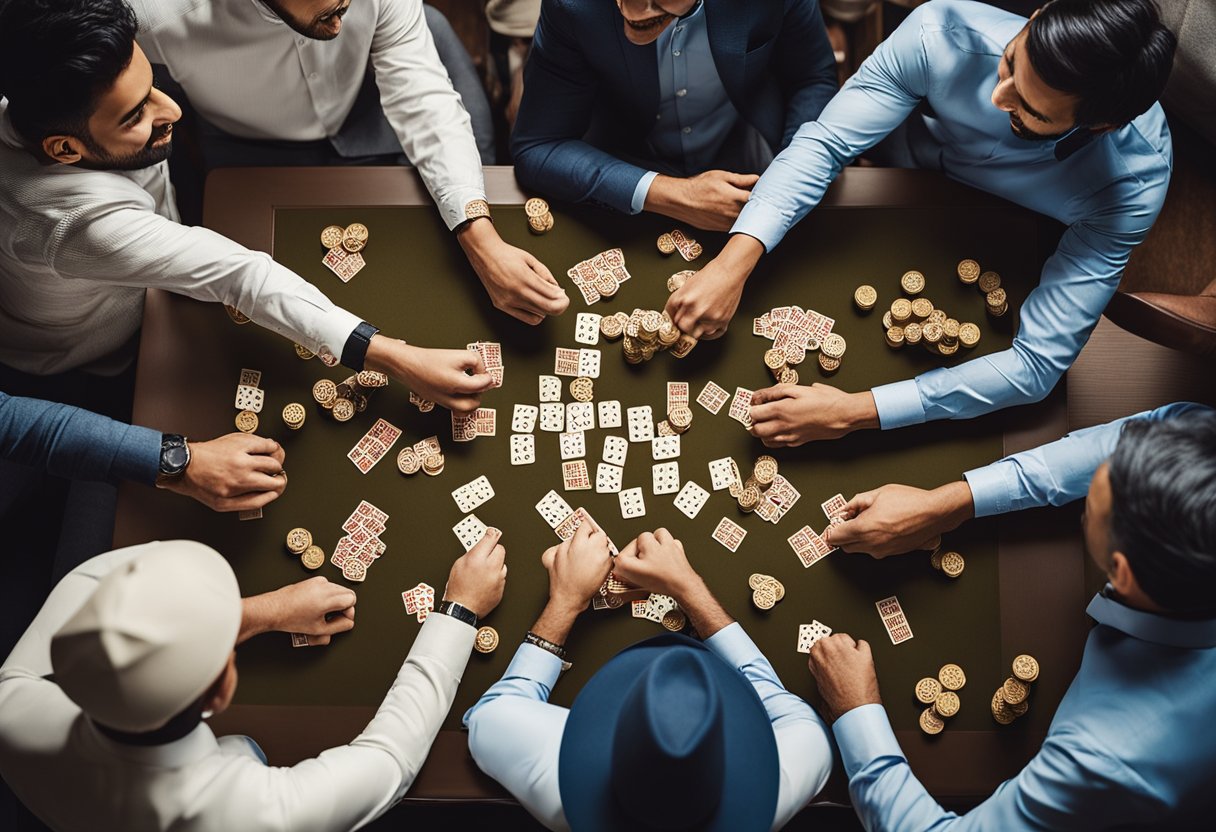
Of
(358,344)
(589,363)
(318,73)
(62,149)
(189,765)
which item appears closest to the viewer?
(189,765)

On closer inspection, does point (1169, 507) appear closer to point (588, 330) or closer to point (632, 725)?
point (632, 725)

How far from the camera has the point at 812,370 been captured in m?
2.51

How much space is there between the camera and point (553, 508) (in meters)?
2.42

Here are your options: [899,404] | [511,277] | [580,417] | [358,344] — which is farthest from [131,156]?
[899,404]

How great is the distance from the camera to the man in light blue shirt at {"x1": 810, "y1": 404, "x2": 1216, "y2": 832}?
1.85 m

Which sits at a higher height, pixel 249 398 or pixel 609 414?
pixel 609 414

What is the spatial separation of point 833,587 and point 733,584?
10.6 inches

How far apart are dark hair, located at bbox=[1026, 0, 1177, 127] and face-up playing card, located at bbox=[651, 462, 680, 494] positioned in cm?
131

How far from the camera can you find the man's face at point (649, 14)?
7.44ft

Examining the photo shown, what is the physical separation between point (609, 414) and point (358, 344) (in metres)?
0.70

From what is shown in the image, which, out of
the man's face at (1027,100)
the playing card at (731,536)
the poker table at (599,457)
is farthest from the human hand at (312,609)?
the man's face at (1027,100)

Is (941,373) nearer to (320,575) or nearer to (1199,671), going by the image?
(1199,671)

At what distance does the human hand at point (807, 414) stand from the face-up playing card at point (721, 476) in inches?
4.8

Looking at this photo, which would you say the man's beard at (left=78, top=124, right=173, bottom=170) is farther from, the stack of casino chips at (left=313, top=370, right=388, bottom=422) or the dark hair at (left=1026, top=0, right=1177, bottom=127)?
the dark hair at (left=1026, top=0, right=1177, bottom=127)
